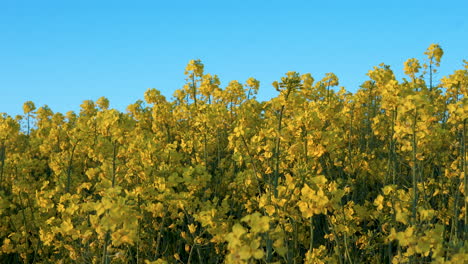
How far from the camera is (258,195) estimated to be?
494cm

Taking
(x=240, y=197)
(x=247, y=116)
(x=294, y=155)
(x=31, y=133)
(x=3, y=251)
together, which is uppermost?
(x=31, y=133)

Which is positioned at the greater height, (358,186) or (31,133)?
(31,133)

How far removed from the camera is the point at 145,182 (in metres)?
3.94

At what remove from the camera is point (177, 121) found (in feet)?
25.2

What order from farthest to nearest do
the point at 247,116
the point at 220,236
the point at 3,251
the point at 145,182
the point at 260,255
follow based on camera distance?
the point at 247,116, the point at 3,251, the point at 145,182, the point at 220,236, the point at 260,255

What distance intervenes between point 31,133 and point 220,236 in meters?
9.06

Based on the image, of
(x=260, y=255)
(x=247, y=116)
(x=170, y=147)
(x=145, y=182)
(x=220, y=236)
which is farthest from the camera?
(x=247, y=116)

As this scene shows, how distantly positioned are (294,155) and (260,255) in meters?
2.09

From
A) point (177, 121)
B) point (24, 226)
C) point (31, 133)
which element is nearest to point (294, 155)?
point (24, 226)

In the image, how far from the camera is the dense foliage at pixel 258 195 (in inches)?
106

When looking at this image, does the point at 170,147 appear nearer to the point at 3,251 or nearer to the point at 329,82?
the point at 3,251

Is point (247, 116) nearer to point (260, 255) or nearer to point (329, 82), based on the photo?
point (329, 82)

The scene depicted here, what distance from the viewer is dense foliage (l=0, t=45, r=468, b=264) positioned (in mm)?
2699

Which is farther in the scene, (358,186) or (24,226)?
(358,186)
